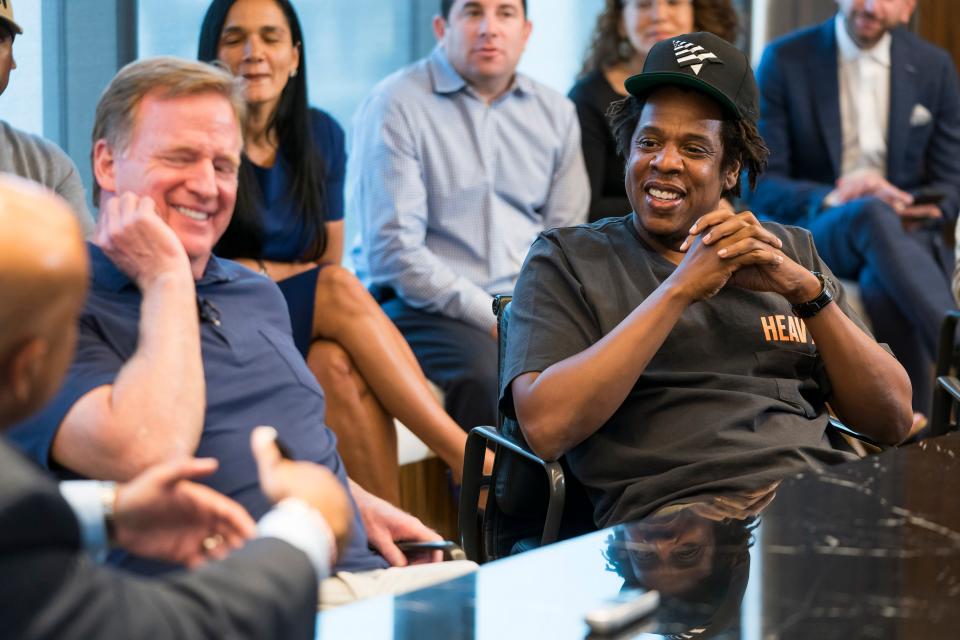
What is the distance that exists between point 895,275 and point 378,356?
1942mm

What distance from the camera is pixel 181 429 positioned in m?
1.66

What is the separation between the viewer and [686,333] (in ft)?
7.30

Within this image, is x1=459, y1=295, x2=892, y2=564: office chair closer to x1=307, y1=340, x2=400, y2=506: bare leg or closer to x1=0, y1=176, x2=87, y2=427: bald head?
x1=307, y1=340, x2=400, y2=506: bare leg

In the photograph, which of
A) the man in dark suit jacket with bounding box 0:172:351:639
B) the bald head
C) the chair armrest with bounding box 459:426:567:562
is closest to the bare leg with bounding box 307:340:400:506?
the chair armrest with bounding box 459:426:567:562

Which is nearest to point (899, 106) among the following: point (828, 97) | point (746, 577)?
point (828, 97)

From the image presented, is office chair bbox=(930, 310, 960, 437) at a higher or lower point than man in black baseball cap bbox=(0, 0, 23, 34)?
lower

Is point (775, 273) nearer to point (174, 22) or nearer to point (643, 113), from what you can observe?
point (643, 113)

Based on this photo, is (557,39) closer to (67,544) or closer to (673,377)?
(673,377)

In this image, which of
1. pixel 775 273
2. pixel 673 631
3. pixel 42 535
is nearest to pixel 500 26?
pixel 775 273

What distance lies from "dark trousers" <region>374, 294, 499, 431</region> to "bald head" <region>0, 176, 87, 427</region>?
2.56m

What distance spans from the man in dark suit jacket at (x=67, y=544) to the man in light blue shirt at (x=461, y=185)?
2.42m

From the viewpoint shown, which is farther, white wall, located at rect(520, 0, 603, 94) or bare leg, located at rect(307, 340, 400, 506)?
white wall, located at rect(520, 0, 603, 94)

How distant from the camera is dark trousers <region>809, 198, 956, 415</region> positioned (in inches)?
167

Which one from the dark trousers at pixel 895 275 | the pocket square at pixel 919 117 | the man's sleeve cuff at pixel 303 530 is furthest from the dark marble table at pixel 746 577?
the pocket square at pixel 919 117
